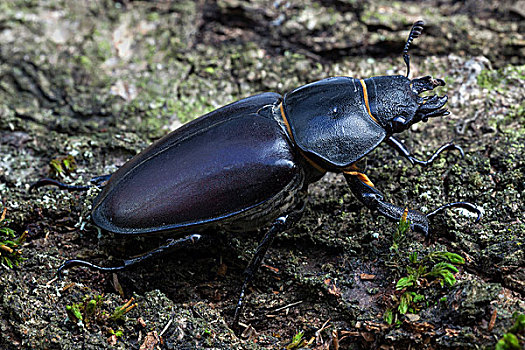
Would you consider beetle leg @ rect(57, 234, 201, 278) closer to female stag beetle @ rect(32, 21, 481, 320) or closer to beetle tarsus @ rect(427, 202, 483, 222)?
female stag beetle @ rect(32, 21, 481, 320)

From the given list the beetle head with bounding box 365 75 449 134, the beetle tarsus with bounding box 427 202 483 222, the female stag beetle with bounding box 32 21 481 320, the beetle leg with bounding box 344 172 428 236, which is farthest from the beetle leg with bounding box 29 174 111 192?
the beetle tarsus with bounding box 427 202 483 222

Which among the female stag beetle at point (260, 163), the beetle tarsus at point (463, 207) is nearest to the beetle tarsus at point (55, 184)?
the female stag beetle at point (260, 163)

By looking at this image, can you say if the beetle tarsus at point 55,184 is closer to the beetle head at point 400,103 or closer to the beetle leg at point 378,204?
the beetle leg at point 378,204

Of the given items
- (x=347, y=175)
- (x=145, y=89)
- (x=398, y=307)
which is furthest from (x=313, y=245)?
(x=145, y=89)

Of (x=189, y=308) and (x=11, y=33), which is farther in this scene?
(x=11, y=33)

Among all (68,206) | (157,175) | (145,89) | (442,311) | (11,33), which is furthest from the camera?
(11,33)

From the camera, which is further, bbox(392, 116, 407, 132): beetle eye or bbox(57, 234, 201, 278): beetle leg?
bbox(392, 116, 407, 132): beetle eye

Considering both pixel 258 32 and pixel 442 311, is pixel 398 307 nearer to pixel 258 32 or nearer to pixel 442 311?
pixel 442 311

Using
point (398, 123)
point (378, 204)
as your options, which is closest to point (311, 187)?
point (378, 204)
